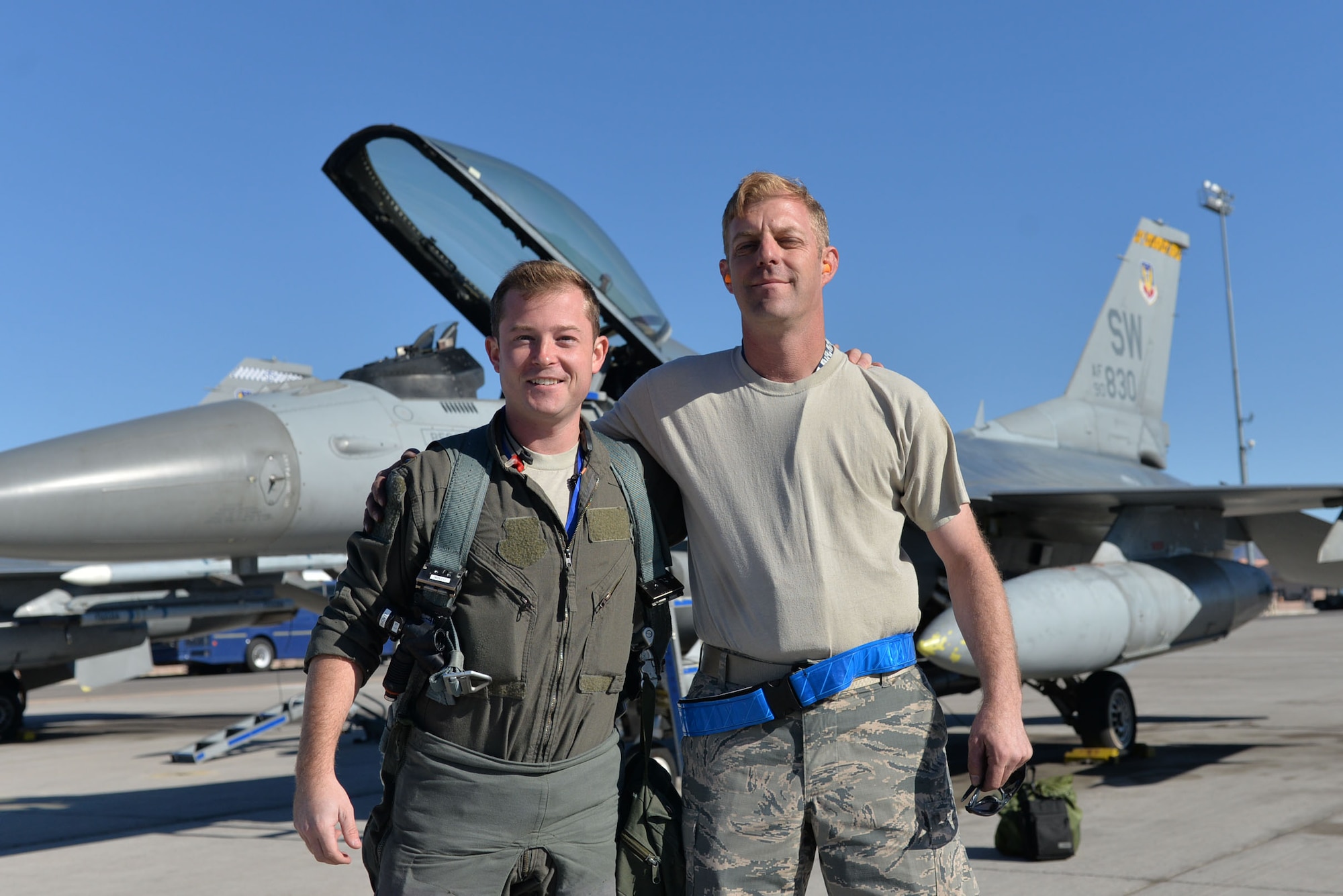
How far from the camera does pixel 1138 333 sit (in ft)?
37.7

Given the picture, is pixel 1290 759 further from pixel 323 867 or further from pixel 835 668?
pixel 835 668

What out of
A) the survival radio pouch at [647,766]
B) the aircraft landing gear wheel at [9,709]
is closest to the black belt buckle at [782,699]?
the survival radio pouch at [647,766]

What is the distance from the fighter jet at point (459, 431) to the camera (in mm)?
5059

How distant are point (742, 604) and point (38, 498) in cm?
377

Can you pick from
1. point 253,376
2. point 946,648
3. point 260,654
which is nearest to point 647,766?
point 946,648

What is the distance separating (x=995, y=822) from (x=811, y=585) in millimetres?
4987

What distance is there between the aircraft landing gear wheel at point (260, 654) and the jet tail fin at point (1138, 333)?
22.6 m

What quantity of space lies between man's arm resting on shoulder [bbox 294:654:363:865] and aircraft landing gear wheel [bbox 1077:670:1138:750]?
802 centimetres

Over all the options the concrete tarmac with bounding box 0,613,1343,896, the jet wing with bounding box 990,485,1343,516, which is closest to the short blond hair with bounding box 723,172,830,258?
the concrete tarmac with bounding box 0,613,1343,896

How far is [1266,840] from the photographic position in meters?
5.46

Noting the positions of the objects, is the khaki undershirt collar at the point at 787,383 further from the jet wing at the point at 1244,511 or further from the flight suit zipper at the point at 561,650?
the jet wing at the point at 1244,511

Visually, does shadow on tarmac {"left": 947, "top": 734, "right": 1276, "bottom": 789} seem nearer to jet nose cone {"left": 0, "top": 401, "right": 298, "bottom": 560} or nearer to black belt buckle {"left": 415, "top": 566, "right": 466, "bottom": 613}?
jet nose cone {"left": 0, "top": 401, "right": 298, "bottom": 560}

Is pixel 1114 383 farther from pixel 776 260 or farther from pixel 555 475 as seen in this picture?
pixel 555 475

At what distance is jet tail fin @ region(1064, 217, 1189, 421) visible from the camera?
11.1 m
